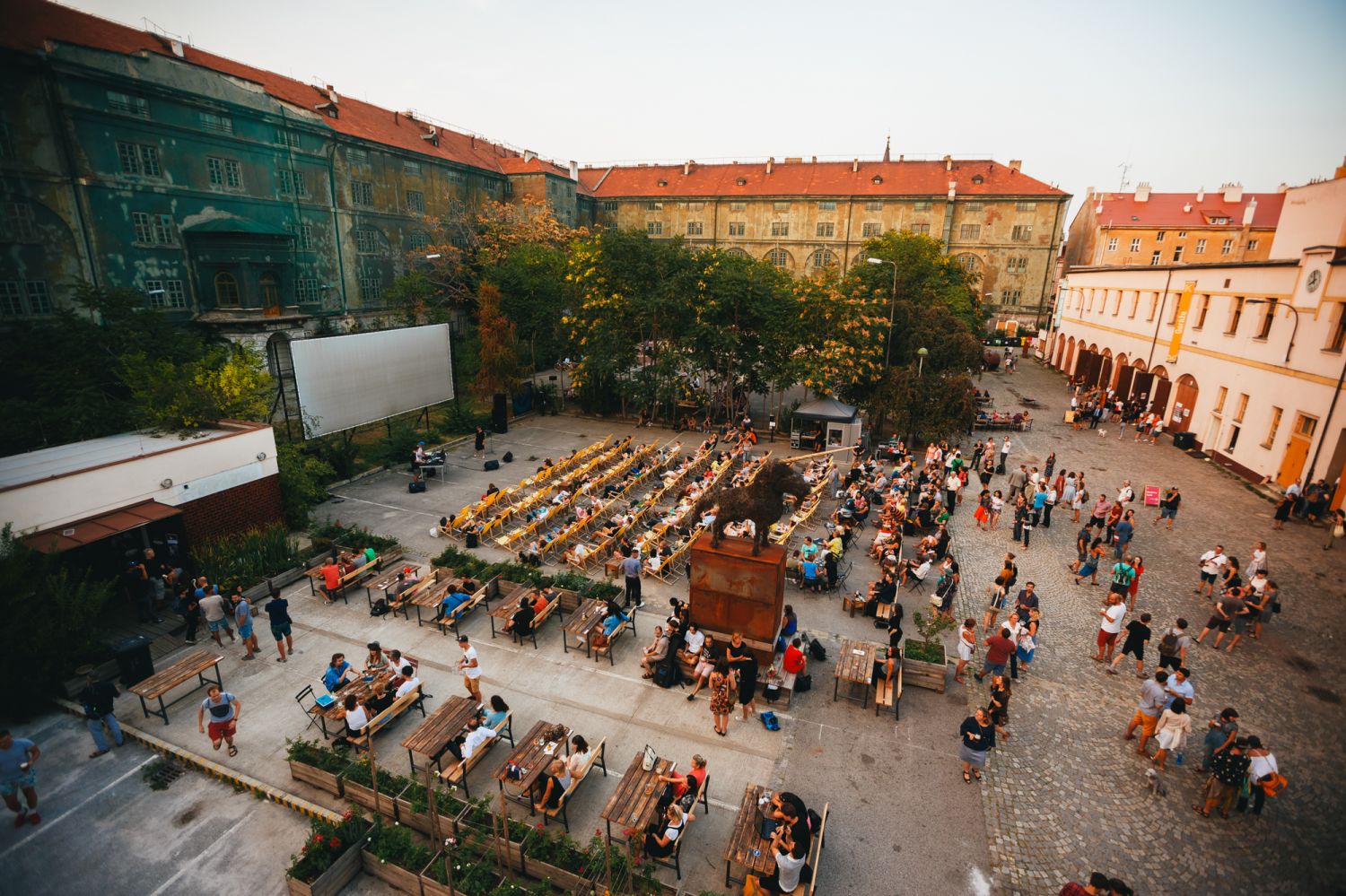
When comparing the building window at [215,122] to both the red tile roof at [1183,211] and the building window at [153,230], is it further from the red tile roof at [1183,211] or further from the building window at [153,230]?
the red tile roof at [1183,211]

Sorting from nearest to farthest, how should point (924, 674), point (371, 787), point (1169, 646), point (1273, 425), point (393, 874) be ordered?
1. point (393, 874)
2. point (371, 787)
3. point (1169, 646)
4. point (924, 674)
5. point (1273, 425)

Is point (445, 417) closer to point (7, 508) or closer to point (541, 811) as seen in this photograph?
point (7, 508)

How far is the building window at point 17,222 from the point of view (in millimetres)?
24344

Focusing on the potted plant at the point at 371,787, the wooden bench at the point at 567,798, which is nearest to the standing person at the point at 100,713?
the potted plant at the point at 371,787

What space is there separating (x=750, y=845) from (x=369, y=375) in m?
21.8

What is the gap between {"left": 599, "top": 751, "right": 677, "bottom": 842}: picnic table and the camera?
7.82 meters

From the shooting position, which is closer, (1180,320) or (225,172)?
(1180,320)

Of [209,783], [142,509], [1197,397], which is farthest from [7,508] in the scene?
[1197,397]

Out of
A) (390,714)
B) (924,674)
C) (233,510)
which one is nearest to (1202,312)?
(924,674)

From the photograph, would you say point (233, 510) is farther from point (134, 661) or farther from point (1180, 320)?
point (1180, 320)

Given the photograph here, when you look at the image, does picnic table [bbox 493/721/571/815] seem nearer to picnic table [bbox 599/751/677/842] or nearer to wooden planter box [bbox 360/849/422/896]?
picnic table [bbox 599/751/677/842]

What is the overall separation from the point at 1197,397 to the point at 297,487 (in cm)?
3749

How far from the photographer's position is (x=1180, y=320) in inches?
1194

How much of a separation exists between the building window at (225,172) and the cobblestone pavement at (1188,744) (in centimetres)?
4029
